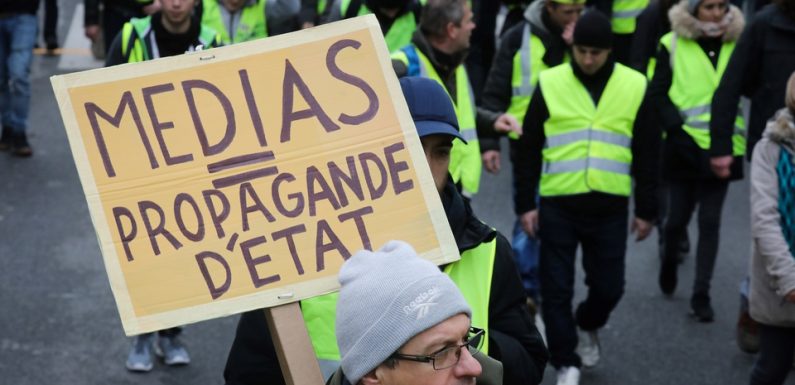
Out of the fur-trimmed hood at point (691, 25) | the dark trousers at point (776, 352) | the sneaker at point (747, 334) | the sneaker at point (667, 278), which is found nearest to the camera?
the dark trousers at point (776, 352)

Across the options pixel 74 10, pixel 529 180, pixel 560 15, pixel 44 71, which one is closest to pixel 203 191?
pixel 529 180

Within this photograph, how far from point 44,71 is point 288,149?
10155 millimetres

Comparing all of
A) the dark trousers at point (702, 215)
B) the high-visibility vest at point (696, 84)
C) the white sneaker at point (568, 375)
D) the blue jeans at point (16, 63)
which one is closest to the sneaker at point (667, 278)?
the dark trousers at point (702, 215)

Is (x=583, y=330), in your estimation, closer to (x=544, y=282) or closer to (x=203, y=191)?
(x=544, y=282)

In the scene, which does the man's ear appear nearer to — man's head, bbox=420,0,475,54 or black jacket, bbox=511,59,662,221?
man's head, bbox=420,0,475,54

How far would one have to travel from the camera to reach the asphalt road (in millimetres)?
7086

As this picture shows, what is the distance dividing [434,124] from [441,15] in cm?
261

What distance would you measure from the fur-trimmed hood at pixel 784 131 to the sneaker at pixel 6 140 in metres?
6.61

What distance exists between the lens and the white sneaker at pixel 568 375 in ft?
22.4

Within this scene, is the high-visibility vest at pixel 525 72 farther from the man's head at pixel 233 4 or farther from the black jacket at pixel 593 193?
the man's head at pixel 233 4

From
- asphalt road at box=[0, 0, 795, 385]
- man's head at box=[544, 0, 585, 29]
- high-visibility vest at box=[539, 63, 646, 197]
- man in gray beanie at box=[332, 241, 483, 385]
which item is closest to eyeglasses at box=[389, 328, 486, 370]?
man in gray beanie at box=[332, 241, 483, 385]

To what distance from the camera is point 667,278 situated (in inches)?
325

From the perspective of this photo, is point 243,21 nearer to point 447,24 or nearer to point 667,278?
point 447,24

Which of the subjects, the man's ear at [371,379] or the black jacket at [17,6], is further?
the black jacket at [17,6]
